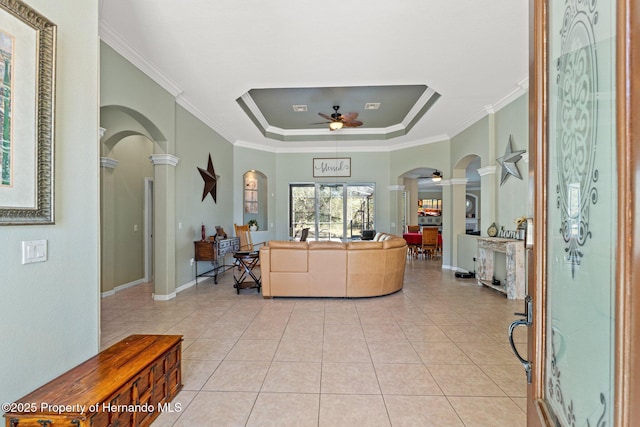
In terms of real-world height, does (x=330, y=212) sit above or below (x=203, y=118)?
below

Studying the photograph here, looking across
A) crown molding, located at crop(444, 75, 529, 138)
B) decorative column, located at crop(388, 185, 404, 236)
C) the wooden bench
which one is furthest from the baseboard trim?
crown molding, located at crop(444, 75, 529, 138)

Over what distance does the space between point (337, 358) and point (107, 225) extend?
14.4 ft

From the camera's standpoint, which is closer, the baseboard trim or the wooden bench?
the wooden bench

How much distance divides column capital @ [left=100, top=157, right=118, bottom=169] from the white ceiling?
1.41 m

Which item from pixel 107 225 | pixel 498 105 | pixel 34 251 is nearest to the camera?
pixel 34 251

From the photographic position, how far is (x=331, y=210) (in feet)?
30.3

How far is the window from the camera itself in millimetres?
9125

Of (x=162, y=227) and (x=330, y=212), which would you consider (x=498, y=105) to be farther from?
(x=162, y=227)

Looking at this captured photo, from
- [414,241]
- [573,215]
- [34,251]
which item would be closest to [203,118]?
[34,251]

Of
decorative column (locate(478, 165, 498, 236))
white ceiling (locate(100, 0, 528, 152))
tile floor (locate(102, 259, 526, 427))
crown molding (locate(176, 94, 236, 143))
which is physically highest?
white ceiling (locate(100, 0, 528, 152))

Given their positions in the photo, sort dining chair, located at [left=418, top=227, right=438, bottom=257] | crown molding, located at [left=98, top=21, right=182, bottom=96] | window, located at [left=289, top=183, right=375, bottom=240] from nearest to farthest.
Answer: crown molding, located at [left=98, top=21, right=182, bottom=96], window, located at [left=289, top=183, right=375, bottom=240], dining chair, located at [left=418, top=227, right=438, bottom=257]

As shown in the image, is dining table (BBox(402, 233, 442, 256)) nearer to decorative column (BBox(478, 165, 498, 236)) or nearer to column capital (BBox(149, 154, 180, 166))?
decorative column (BBox(478, 165, 498, 236))

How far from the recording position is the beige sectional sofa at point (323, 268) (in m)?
4.82

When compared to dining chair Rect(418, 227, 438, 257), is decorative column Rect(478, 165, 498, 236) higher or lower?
higher
